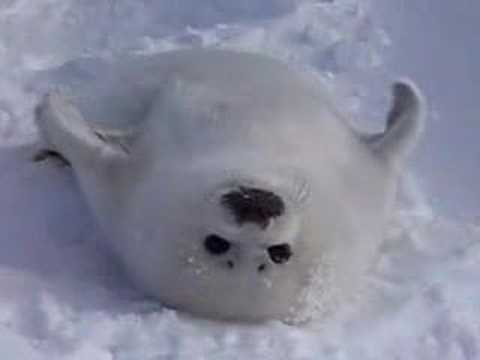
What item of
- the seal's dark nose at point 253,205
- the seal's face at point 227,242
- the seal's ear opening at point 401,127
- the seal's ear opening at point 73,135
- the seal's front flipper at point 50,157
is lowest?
the seal's front flipper at point 50,157

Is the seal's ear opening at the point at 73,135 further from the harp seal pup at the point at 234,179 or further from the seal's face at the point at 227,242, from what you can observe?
the seal's face at the point at 227,242

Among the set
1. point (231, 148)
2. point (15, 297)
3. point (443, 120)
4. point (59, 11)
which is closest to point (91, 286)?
point (15, 297)

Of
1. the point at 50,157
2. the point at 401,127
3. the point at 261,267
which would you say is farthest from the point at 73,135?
the point at 401,127

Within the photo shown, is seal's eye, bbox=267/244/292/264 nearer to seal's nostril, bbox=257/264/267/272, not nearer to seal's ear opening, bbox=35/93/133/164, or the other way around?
seal's nostril, bbox=257/264/267/272

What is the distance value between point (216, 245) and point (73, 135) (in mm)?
574

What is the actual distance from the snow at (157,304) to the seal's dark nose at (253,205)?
246mm

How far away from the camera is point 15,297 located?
2.90 meters

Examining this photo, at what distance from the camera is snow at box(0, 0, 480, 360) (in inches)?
110

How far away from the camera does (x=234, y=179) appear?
280 centimetres

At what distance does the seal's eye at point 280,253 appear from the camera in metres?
2.79

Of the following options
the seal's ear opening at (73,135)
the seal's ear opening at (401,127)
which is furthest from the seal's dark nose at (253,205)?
the seal's ear opening at (401,127)

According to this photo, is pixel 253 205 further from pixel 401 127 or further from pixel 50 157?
pixel 50 157

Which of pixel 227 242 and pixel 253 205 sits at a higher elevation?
pixel 253 205

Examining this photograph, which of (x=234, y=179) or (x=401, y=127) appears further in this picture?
(x=401, y=127)
